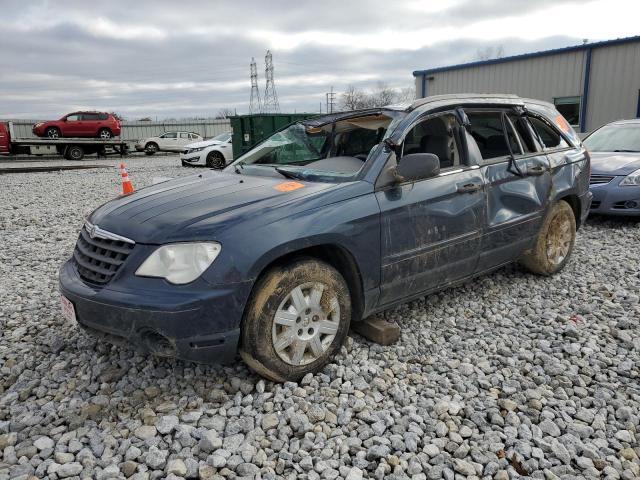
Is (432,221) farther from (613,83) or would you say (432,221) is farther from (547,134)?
(613,83)

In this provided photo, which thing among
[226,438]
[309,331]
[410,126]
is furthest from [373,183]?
[226,438]

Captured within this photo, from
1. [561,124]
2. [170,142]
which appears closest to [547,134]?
[561,124]

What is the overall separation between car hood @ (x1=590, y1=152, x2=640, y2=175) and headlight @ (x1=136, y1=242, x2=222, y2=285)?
6559 millimetres

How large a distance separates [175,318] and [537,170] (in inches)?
130

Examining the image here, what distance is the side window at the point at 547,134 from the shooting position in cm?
466

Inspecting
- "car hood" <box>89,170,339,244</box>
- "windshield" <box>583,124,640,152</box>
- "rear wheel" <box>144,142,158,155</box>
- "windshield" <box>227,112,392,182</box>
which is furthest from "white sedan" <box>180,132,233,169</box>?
"car hood" <box>89,170,339,244</box>

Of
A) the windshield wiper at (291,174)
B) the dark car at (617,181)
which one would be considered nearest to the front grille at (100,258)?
the windshield wiper at (291,174)

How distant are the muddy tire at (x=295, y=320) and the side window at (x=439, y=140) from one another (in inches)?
53.7

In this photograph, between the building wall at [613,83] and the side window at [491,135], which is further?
the building wall at [613,83]

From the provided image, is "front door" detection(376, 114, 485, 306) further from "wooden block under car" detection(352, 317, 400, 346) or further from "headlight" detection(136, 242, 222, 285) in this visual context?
"headlight" detection(136, 242, 222, 285)

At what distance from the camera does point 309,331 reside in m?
3.05

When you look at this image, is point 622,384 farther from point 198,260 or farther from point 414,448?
point 198,260

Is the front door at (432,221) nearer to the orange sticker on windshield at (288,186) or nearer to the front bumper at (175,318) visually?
the orange sticker on windshield at (288,186)

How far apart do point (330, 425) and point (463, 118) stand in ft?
8.36
